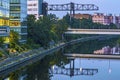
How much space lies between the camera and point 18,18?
65125 mm

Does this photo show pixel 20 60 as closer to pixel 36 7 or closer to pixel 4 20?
pixel 4 20

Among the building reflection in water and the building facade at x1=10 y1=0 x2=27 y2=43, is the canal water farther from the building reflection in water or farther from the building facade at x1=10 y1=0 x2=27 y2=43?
the building facade at x1=10 y1=0 x2=27 y2=43

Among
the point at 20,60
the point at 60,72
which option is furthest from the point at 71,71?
the point at 20,60

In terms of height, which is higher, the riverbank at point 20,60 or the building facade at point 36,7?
the building facade at point 36,7

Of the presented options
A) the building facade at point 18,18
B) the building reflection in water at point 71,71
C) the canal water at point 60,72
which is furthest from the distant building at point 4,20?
the building reflection in water at point 71,71

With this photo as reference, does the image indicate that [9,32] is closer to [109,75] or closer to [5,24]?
[5,24]

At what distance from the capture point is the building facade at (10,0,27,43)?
6444 centimetres

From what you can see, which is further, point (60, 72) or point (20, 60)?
point (20, 60)

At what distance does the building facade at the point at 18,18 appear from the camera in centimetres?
6444

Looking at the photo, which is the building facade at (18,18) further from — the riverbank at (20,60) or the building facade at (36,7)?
the building facade at (36,7)

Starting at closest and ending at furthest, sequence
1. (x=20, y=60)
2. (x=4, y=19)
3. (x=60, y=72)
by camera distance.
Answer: (x=60, y=72), (x=20, y=60), (x=4, y=19)

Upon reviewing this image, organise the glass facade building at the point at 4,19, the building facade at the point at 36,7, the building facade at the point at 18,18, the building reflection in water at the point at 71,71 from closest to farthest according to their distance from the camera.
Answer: the building reflection in water at the point at 71,71, the glass facade building at the point at 4,19, the building facade at the point at 18,18, the building facade at the point at 36,7

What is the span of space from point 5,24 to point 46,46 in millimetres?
12900

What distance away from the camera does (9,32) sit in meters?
57.9
